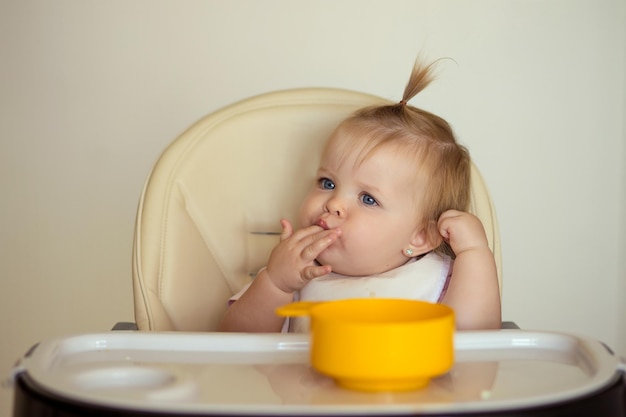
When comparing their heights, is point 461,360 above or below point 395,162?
below

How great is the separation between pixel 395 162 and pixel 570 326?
3.34 ft

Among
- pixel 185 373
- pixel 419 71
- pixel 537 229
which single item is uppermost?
pixel 419 71

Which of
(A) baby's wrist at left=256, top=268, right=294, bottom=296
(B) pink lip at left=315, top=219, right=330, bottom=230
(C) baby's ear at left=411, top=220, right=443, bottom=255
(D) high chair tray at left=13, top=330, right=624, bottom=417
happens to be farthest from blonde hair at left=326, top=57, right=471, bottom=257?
(D) high chair tray at left=13, top=330, right=624, bottom=417

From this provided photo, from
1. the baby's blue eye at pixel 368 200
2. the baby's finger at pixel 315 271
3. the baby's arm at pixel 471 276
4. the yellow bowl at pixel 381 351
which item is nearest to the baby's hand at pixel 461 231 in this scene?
the baby's arm at pixel 471 276

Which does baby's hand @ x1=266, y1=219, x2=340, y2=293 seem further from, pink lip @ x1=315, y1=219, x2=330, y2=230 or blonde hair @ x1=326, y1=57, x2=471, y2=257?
blonde hair @ x1=326, y1=57, x2=471, y2=257

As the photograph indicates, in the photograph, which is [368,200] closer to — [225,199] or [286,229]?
[286,229]

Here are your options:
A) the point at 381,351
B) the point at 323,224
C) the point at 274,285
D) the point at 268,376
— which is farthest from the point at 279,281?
the point at 381,351

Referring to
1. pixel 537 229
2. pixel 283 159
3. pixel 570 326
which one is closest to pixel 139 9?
pixel 283 159

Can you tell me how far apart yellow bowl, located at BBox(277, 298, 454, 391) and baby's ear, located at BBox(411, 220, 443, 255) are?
0.57 m

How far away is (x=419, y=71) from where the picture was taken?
5.09 ft

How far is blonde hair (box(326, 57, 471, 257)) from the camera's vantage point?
1.40 meters

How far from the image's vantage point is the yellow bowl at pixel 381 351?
0.81 m

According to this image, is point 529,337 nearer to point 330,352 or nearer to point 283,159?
point 330,352

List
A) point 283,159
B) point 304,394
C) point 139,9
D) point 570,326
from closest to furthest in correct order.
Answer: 1. point 304,394
2. point 283,159
3. point 139,9
4. point 570,326
